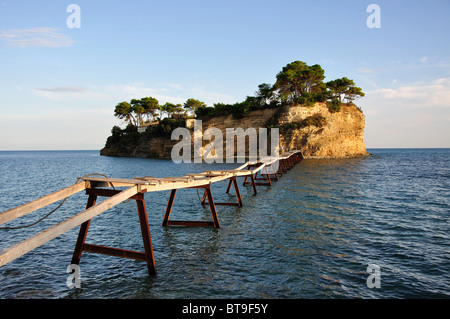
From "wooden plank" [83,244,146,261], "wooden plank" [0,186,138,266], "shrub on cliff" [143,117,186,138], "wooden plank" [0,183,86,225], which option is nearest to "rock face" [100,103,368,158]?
"shrub on cliff" [143,117,186,138]

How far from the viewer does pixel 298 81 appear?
2773 inches

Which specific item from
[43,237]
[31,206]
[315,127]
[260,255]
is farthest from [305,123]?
[43,237]

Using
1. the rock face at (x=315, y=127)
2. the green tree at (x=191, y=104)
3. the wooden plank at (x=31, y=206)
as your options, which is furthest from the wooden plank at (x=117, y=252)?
the green tree at (x=191, y=104)

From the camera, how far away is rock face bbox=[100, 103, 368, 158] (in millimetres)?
64688

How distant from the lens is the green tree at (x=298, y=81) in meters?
68.6

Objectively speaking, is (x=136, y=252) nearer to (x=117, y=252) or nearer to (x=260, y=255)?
(x=117, y=252)

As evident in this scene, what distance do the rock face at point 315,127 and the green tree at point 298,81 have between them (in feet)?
14.9

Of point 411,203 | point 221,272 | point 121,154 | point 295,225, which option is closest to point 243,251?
point 221,272

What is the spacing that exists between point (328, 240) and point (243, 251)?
3.42 meters

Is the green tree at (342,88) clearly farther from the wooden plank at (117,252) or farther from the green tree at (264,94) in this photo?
the wooden plank at (117,252)

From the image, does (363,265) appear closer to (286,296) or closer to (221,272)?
(286,296)

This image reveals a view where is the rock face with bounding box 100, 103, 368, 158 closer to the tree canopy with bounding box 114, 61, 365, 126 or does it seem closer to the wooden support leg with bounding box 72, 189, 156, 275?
the tree canopy with bounding box 114, 61, 365, 126

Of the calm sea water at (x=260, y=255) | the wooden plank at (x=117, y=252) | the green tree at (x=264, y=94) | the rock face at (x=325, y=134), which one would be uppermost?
the green tree at (x=264, y=94)

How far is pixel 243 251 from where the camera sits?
1000cm
